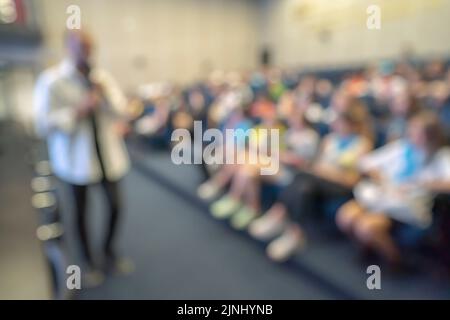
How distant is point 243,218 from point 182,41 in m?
4.29

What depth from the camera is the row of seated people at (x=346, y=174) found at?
1364 mm

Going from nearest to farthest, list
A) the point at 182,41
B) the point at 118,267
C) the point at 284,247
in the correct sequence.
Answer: the point at 118,267
the point at 284,247
the point at 182,41

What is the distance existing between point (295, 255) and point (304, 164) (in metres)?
0.48

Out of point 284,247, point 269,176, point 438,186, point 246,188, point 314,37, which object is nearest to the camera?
point 438,186

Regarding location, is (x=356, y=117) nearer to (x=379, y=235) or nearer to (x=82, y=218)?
(x=379, y=235)

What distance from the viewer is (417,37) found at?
394cm

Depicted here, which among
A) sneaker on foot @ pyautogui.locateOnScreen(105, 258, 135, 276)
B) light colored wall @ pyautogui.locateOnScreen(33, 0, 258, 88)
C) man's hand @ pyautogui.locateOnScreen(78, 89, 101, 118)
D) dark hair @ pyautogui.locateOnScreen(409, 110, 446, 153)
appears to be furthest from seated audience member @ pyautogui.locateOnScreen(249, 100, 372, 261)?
light colored wall @ pyautogui.locateOnScreen(33, 0, 258, 88)

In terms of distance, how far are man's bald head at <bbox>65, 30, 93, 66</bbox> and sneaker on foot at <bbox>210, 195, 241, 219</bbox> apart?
1239mm

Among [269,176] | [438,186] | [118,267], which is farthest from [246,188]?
[438,186]

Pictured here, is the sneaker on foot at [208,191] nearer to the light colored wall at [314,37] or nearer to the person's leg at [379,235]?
the person's leg at [379,235]

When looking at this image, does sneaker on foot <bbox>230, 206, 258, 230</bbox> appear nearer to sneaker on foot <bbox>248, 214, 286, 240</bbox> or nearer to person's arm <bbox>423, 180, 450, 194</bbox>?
sneaker on foot <bbox>248, 214, 286, 240</bbox>

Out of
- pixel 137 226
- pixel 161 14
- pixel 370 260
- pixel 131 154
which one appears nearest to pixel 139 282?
pixel 137 226

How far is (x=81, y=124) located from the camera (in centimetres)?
133
